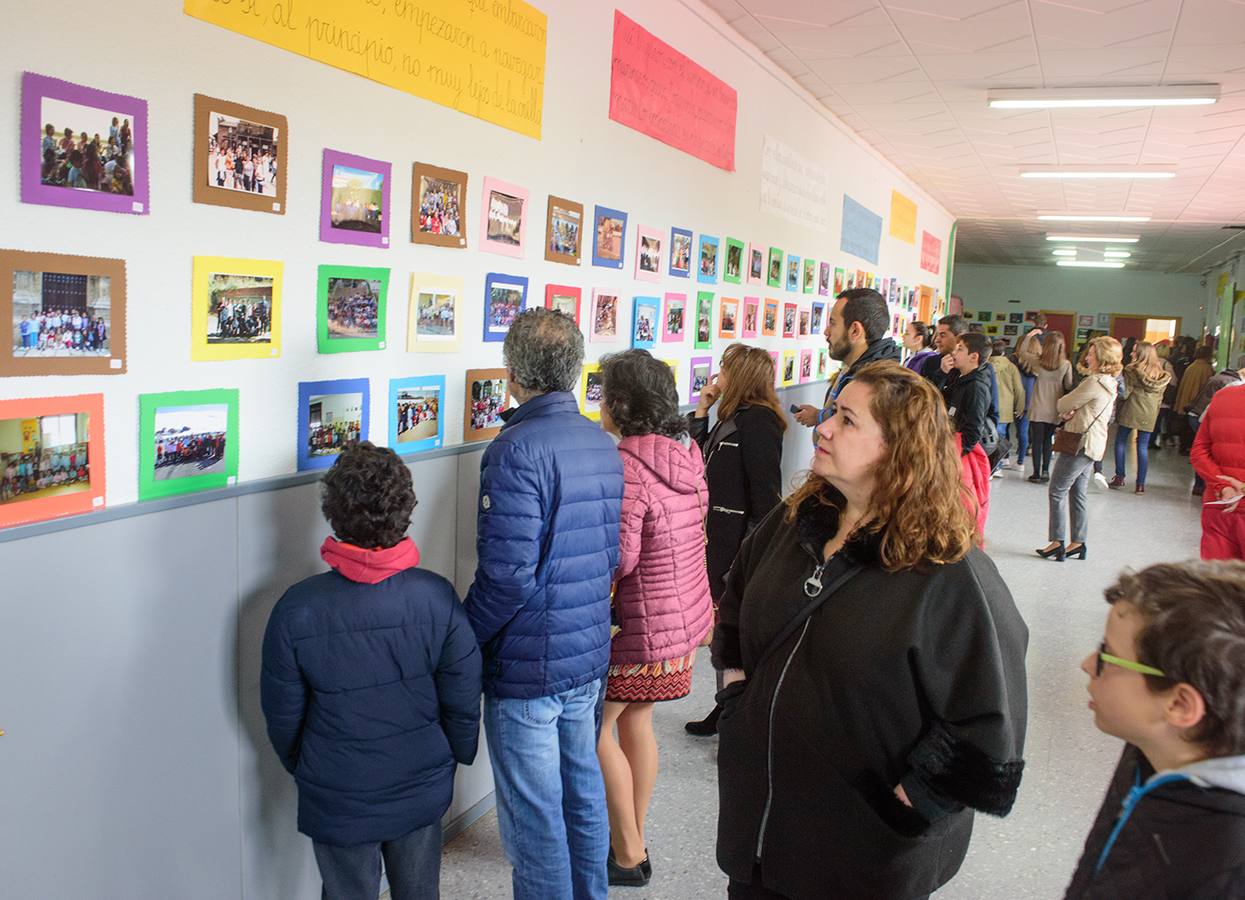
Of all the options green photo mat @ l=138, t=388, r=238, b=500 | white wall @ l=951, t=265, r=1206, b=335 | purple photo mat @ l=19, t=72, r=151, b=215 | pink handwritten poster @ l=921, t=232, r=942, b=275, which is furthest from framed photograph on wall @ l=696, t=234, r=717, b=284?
white wall @ l=951, t=265, r=1206, b=335

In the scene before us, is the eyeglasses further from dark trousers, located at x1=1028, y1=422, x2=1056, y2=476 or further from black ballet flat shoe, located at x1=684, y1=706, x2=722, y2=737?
dark trousers, located at x1=1028, y1=422, x2=1056, y2=476

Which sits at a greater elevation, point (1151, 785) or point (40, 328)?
point (40, 328)

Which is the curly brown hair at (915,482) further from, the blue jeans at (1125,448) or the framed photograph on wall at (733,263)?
the blue jeans at (1125,448)

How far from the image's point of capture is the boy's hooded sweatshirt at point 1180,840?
103 centimetres

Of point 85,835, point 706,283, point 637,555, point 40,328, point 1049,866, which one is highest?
point 706,283

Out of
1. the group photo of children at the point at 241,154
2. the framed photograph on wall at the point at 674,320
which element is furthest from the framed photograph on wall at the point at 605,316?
the group photo of children at the point at 241,154

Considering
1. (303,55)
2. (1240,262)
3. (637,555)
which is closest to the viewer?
(303,55)

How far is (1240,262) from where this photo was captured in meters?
14.9

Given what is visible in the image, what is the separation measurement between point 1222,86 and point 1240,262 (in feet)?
38.3

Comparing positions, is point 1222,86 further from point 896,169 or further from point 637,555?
point 637,555

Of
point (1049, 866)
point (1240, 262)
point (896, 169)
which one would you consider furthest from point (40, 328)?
point (1240, 262)

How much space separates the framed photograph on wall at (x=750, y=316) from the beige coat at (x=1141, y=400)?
21.1 feet

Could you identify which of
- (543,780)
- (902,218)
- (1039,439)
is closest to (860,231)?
(902,218)

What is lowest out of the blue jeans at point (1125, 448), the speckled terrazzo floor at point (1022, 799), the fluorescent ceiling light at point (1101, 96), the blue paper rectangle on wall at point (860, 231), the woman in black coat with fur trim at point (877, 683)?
the speckled terrazzo floor at point (1022, 799)
